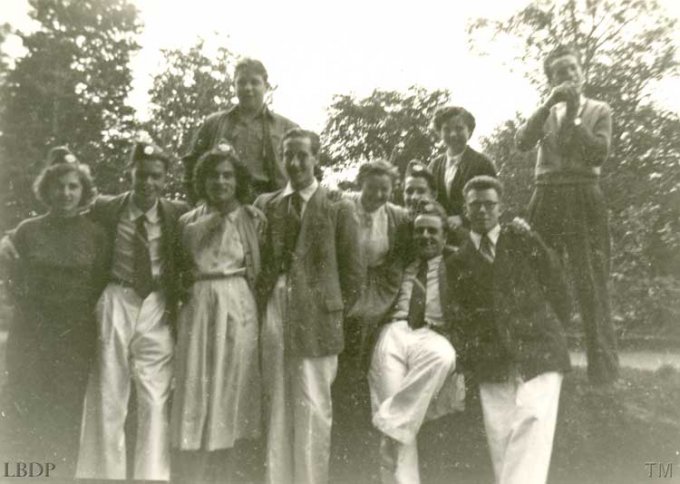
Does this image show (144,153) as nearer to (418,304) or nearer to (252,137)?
(252,137)

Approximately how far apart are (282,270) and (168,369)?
2.70ft

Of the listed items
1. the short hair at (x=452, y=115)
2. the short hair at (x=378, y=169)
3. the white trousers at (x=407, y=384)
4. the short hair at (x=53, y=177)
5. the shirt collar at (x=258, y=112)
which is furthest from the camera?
the shirt collar at (x=258, y=112)

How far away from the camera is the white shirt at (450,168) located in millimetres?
4418

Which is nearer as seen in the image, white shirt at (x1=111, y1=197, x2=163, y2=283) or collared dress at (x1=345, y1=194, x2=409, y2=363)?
white shirt at (x1=111, y1=197, x2=163, y2=283)

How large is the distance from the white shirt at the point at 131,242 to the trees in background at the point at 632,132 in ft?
8.06

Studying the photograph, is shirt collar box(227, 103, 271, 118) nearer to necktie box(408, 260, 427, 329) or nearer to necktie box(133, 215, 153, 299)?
necktie box(133, 215, 153, 299)

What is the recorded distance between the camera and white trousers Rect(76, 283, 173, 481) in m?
3.56

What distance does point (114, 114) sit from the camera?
476cm

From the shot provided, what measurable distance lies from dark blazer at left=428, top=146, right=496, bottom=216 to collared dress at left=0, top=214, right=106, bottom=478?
7.04 feet

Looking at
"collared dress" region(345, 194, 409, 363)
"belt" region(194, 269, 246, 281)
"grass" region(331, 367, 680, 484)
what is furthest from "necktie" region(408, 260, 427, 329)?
"belt" region(194, 269, 246, 281)

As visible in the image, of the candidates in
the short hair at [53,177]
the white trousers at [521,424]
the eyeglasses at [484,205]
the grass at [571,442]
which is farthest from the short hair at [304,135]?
the white trousers at [521,424]

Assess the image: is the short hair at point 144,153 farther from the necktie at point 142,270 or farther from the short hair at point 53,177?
the necktie at point 142,270

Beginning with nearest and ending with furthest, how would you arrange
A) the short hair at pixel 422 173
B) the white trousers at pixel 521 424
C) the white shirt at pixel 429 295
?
the white trousers at pixel 521 424, the white shirt at pixel 429 295, the short hair at pixel 422 173

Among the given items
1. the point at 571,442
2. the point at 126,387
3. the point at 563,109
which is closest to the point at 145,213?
the point at 126,387
